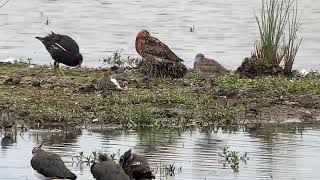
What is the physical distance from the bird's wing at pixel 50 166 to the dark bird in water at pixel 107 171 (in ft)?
0.75

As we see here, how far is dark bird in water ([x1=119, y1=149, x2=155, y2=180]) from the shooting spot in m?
11.0

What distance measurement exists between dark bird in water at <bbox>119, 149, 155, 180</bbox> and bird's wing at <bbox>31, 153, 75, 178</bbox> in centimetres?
59

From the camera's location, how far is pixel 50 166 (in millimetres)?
10883

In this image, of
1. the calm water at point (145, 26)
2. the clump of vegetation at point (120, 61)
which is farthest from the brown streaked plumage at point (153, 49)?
the calm water at point (145, 26)

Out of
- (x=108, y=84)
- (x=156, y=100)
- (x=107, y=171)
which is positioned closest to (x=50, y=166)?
(x=107, y=171)

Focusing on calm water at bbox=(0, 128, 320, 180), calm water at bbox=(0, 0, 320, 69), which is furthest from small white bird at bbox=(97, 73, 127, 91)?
calm water at bbox=(0, 0, 320, 69)

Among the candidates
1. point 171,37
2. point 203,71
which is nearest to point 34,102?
point 203,71

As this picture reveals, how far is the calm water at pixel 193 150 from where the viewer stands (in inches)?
456

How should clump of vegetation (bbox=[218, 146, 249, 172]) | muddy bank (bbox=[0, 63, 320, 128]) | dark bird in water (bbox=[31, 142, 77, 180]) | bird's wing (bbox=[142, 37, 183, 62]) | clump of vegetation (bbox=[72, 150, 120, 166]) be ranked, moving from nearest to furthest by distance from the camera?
dark bird in water (bbox=[31, 142, 77, 180]), clump of vegetation (bbox=[72, 150, 120, 166]), clump of vegetation (bbox=[218, 146, 249, 172]), muddy bank (bbox=[0, 63, 320, 128]), bird's wing (bbox=[142, 37, 183, 62])

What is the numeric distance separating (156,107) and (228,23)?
1217 cm

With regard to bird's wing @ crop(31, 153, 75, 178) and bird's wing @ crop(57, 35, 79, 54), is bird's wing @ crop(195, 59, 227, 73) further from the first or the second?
bird's wing @ crop(31, 153, 75, 178)

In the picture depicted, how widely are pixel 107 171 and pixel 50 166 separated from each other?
600 mm

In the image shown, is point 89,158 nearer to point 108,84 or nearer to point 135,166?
point 135,166

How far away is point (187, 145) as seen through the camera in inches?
509
